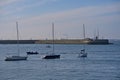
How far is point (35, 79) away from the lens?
160 feet

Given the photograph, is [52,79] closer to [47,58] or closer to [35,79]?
[35,79]

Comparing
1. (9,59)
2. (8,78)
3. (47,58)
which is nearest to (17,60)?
(9,59)

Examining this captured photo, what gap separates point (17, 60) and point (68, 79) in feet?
140

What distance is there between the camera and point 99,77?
5041 cm

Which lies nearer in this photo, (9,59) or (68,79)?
(68,79)

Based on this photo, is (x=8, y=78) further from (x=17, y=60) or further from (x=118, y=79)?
(x=17, y=60)

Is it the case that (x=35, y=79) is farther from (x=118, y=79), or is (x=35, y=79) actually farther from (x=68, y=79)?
(x=118, y=79)

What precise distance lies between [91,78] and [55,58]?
148 ft

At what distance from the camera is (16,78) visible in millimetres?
49750

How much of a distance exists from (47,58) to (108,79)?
4714cm

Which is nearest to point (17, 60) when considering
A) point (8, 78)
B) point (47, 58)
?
point (47, 58)

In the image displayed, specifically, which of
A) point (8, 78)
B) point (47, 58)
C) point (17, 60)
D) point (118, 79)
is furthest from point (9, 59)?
point (118, 79)

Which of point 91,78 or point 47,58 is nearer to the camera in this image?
Result: point 91,78

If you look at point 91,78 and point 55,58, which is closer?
point 91,78
